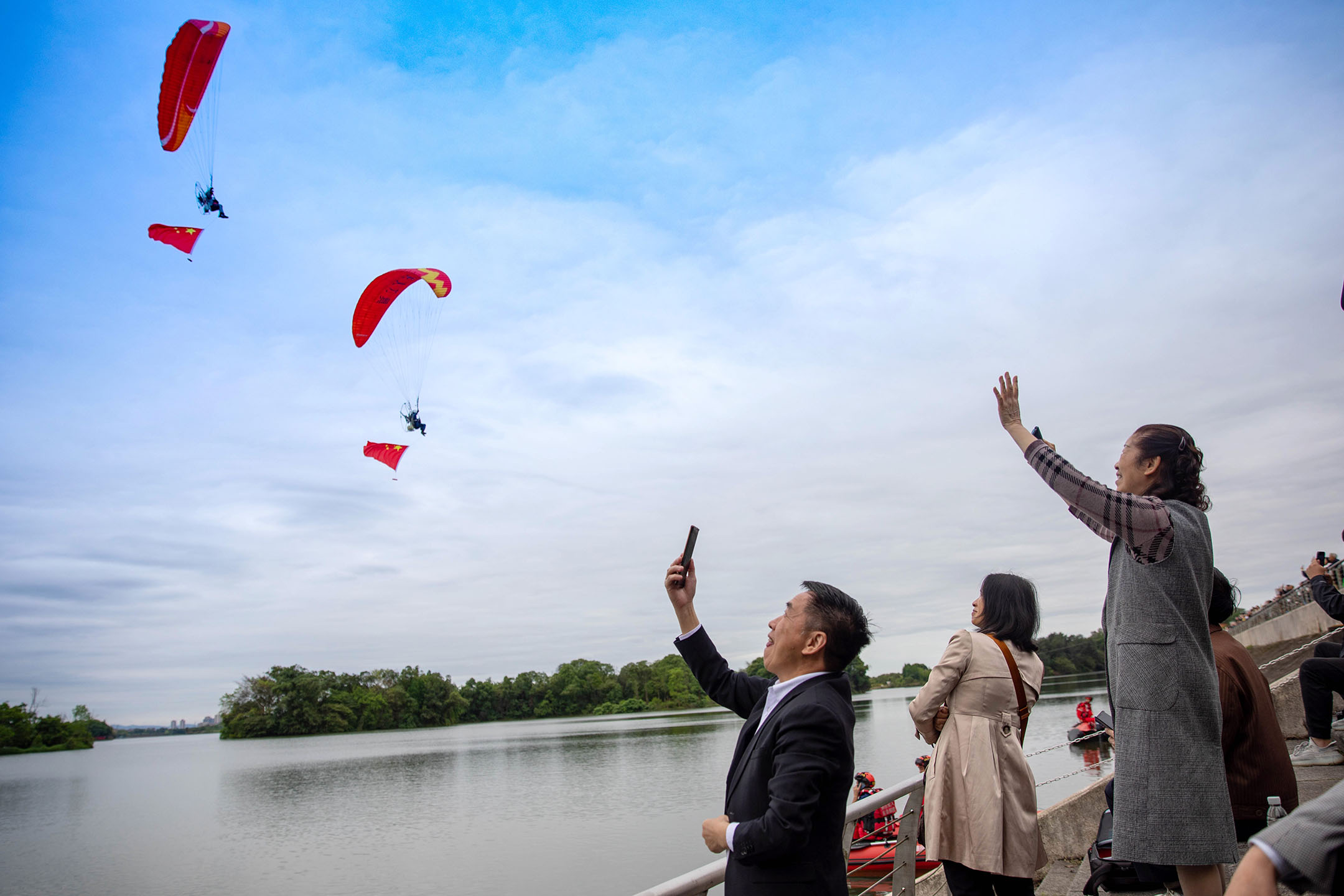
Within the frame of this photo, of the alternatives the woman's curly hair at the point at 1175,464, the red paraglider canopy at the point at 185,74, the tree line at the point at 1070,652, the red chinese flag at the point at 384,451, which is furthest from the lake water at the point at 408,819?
the tree line at the point at 1070,652

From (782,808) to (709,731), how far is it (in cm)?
6143

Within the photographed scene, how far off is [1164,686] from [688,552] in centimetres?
147

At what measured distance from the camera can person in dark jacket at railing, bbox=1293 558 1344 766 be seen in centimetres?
449

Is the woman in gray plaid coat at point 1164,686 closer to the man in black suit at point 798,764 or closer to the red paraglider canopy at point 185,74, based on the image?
the man in black suit at point 798,764

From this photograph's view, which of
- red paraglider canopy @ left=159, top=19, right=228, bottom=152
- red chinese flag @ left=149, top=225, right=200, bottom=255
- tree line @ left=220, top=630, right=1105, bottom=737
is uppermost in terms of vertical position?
red paraglider canopy @ left=159, top=19, right=228, bottom=152

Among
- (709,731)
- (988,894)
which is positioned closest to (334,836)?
(988,894)

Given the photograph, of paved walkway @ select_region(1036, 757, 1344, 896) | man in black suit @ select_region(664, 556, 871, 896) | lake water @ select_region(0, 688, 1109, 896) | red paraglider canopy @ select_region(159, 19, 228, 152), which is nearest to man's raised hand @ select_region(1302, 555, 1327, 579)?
paved walkway @ select_region(1036, 757, 1344, 896)

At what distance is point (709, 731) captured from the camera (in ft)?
196

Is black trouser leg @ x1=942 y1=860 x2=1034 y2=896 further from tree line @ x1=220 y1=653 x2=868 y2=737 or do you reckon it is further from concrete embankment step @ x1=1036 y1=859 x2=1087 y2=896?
tree line @ x1=220 y1=653 x2=868 y2=737

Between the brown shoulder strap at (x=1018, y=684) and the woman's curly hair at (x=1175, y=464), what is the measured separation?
1.00 m

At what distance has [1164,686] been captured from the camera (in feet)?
7.37

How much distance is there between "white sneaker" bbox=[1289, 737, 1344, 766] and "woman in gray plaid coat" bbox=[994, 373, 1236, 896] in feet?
13.6

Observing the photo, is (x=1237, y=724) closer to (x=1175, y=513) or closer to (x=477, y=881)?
(x=1175, y=513)

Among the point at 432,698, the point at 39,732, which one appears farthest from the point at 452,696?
the point at 39,732
